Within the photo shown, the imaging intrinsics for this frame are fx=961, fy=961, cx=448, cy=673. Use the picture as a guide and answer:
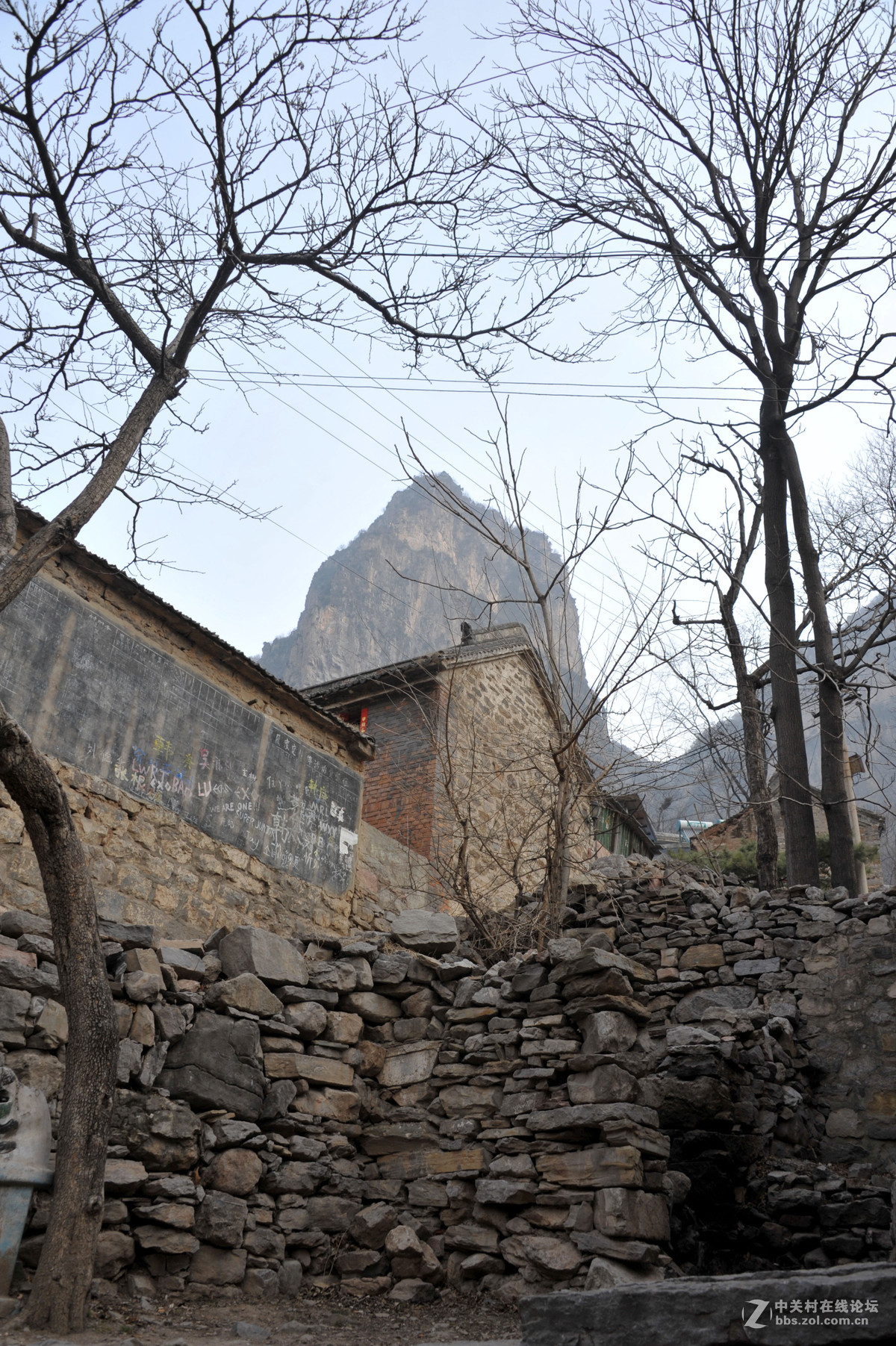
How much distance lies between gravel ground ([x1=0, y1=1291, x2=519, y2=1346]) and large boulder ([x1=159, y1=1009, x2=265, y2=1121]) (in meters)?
0.79

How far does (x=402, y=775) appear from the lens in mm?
14703

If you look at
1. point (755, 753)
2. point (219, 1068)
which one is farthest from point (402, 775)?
point (219, 1068)

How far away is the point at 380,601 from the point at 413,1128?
76056 mm

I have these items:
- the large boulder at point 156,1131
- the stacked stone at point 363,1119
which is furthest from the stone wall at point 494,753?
the large boulder at point 156,1131

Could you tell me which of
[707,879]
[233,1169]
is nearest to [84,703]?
[233,1169]

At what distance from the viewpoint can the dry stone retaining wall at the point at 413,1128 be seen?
4.14 metres

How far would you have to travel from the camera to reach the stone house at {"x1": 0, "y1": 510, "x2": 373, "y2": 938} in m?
7.93

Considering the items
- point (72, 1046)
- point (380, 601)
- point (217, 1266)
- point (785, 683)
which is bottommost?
point (217, 1266)

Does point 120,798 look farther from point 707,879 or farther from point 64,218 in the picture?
point 707,879

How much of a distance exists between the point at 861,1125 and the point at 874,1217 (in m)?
1.64

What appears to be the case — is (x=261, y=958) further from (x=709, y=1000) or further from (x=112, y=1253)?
(x=709, y=1000)

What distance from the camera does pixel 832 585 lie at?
1038cm

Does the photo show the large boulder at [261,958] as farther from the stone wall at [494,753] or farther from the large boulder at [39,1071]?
the stone wall at [494,753]

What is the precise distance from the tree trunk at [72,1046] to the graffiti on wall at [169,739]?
3.85m
